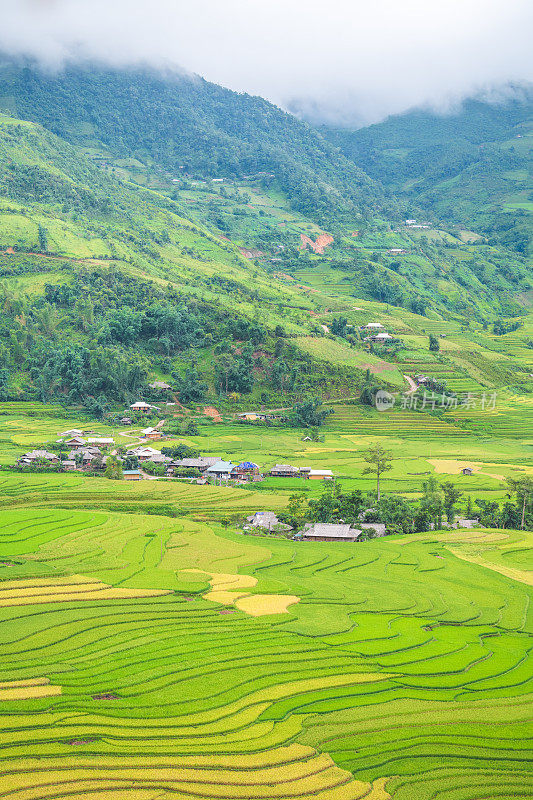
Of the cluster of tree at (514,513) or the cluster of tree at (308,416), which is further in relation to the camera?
the cluster of tree at (308,416)

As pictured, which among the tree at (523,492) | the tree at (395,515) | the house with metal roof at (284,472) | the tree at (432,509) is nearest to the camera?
the tree at (523,492)

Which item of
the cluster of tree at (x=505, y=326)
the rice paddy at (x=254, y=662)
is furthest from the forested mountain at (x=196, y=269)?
the rice paddy at (x=254, y=662)

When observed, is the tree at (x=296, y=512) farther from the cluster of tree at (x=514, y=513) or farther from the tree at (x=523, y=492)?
the tree at (x=523, y=492)

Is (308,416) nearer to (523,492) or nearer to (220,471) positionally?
(220,471)

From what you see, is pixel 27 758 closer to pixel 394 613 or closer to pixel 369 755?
pixel 369 755

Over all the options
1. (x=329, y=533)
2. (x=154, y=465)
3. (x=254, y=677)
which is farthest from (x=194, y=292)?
(x=254, y=677)

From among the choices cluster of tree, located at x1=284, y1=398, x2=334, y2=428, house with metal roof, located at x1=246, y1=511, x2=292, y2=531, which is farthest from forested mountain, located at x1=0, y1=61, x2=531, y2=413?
house with metal roof, located at x1=246, y1=511, x2=292, y2=531

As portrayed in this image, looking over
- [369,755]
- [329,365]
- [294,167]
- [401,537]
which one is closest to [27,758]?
[369,755]
